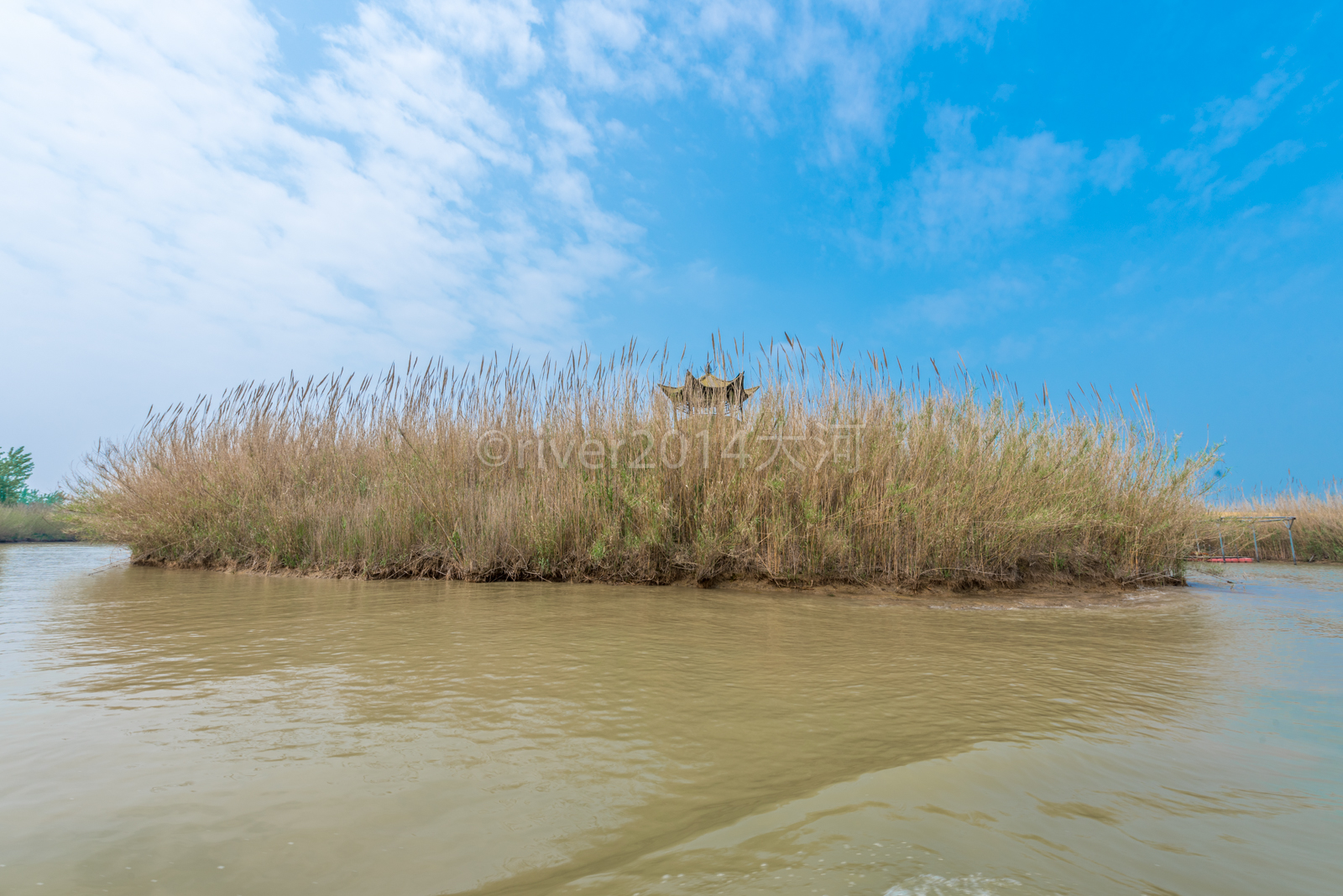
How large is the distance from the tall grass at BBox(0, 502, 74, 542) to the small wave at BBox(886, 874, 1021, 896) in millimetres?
19416

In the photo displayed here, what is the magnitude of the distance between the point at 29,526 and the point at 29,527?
23mm

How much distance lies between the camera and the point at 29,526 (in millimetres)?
14508

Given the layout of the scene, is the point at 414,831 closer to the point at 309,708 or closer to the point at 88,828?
the point at 88,828

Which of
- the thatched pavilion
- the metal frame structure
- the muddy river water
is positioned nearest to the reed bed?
the metal frame structure

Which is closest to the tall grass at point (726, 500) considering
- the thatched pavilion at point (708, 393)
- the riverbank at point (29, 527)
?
the thatched pavilion at point (708, 393)

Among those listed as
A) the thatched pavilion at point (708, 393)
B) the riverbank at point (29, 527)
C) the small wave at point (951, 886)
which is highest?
the thatched pavilion at point (708, 393)

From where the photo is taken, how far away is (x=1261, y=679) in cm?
231

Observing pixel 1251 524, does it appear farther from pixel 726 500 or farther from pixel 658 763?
pixel 658 763

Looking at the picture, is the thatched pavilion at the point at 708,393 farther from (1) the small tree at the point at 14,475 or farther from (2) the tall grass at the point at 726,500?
(1) the small tree at the point at 14,475

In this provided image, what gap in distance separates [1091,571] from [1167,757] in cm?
536

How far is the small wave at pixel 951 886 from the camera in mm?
892

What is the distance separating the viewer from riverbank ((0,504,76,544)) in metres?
14.1

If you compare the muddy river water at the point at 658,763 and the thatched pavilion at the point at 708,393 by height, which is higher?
the thatched pavilion at the point at 708,393

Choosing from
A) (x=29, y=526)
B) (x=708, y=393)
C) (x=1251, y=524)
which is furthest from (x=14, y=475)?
(x=1251, y=524)
